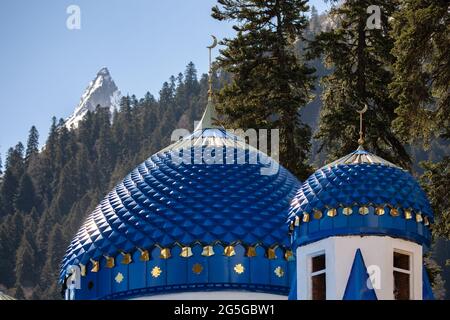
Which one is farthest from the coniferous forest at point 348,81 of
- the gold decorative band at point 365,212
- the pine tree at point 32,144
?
the pine tree at point 32,144

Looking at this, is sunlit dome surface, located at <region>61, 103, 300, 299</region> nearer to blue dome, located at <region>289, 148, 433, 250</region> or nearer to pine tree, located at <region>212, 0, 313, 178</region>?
blue dome, located at <region>289, 148, 433, 250</region>

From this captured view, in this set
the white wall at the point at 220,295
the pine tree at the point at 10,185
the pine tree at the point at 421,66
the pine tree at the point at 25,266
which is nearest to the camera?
the white wall at the point at 220,295

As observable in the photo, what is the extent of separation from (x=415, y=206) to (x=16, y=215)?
102758 millimetres

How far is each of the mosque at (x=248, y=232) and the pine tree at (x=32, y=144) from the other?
116447mm

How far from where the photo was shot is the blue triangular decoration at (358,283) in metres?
21.1

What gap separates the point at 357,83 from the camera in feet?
130

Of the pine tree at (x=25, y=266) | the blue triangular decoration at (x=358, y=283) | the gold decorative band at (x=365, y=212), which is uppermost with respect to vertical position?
the pine tree at (x=25, y=266)

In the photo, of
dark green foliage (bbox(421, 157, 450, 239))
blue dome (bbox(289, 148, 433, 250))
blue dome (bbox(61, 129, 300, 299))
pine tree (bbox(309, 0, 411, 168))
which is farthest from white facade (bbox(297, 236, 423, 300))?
pine tree (bbox(309, 0, 411, 168))

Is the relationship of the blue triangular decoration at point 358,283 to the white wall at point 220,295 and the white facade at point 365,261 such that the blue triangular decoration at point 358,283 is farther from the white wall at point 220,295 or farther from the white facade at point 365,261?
the white wall at point 220,295

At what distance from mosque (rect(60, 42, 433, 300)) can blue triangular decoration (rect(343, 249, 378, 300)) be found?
21mm

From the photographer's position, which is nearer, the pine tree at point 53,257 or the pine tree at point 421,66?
the pine tree at point 421,66
